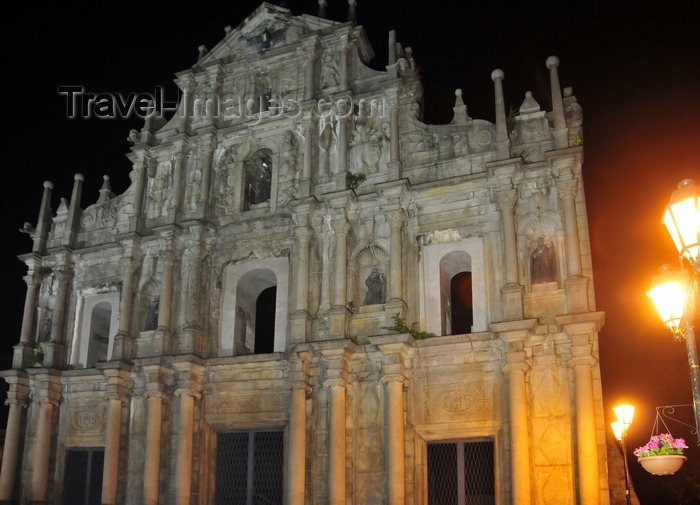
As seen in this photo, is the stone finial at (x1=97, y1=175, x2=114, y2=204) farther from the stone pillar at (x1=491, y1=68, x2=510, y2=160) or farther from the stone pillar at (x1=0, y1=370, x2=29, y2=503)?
the stone pillar at (x1=491, y1=68, x2=510, y2=160)

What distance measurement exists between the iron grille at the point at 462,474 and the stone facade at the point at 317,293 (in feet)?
0.91

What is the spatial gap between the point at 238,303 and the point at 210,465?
4412mm

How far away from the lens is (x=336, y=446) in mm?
17562

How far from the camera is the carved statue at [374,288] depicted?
19.2m

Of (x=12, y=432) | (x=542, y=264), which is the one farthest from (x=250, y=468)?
(x=542, y=264)

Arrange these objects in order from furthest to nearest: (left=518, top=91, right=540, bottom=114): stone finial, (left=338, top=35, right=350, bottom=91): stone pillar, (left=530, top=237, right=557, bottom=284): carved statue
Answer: (left=338, top=35, right=350, bottom=91): stone pillar, (left=518, top=91, right=540, bottom=114): stone finial, (left=530, top=237, right=557, bottom=284): carved statue

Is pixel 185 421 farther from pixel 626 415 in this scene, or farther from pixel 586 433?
pixel 626 415

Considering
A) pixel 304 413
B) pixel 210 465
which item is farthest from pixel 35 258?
pixel 304 413

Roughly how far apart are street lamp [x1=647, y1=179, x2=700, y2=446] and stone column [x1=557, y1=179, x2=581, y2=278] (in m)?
8.49

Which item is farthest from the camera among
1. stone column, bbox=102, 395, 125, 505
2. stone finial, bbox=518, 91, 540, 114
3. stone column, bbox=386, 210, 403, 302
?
stone column, bbox=102, 395, 125, 505

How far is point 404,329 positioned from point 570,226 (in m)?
4.54

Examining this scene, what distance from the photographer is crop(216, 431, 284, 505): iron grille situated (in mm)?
18906

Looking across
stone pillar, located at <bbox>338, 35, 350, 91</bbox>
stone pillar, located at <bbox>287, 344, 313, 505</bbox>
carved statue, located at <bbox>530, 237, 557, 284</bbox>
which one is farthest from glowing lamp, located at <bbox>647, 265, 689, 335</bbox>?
stone pillar, located at <bbox>338, 35, 350, 91</bbox>

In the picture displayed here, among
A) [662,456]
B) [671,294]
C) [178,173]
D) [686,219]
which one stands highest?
[178,173]
